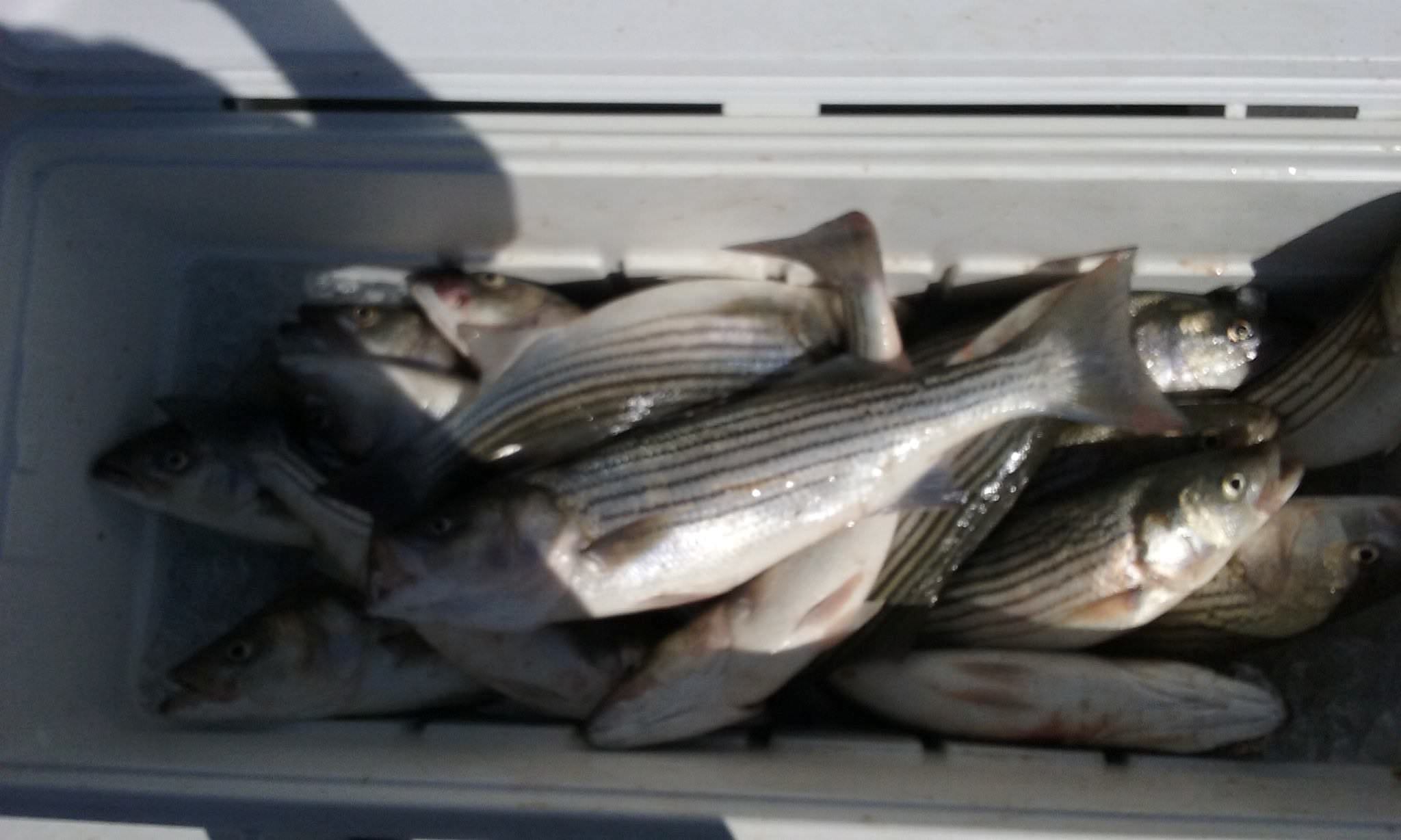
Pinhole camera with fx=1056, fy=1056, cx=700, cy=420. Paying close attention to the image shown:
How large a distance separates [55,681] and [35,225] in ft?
2.55

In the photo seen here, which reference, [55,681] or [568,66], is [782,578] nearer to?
[568,66]

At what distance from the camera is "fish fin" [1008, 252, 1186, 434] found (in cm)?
168

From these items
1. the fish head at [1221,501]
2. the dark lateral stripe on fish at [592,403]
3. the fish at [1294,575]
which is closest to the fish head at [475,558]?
the dark lateral stripe on fish at [592,403]

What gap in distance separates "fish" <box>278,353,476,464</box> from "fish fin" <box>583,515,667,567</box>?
0.45 meters

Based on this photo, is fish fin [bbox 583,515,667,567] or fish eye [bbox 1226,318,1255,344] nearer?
fish fin [bbox 583,515,667,567]

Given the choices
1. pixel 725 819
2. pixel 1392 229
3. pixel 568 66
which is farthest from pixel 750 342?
pixel 1392 229

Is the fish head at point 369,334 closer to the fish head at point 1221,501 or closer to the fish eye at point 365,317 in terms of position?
the fish eye at point 365,317

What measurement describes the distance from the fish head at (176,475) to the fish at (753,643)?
784 millimetres

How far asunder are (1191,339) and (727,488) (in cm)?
93

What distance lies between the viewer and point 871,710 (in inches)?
72.6

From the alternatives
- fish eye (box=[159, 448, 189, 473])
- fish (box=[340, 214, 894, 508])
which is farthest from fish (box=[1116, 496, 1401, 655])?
fish eye (box=[159, 448, 189, 473])

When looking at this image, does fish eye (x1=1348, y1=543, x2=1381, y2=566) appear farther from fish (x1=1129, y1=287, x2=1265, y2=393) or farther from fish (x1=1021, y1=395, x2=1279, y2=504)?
fish (x1=1129, y1=287, x2=1265, y2=393)

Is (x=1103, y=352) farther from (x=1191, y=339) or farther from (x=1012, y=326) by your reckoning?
(x=1191, y=339)

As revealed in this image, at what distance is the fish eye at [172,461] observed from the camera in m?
1.89
